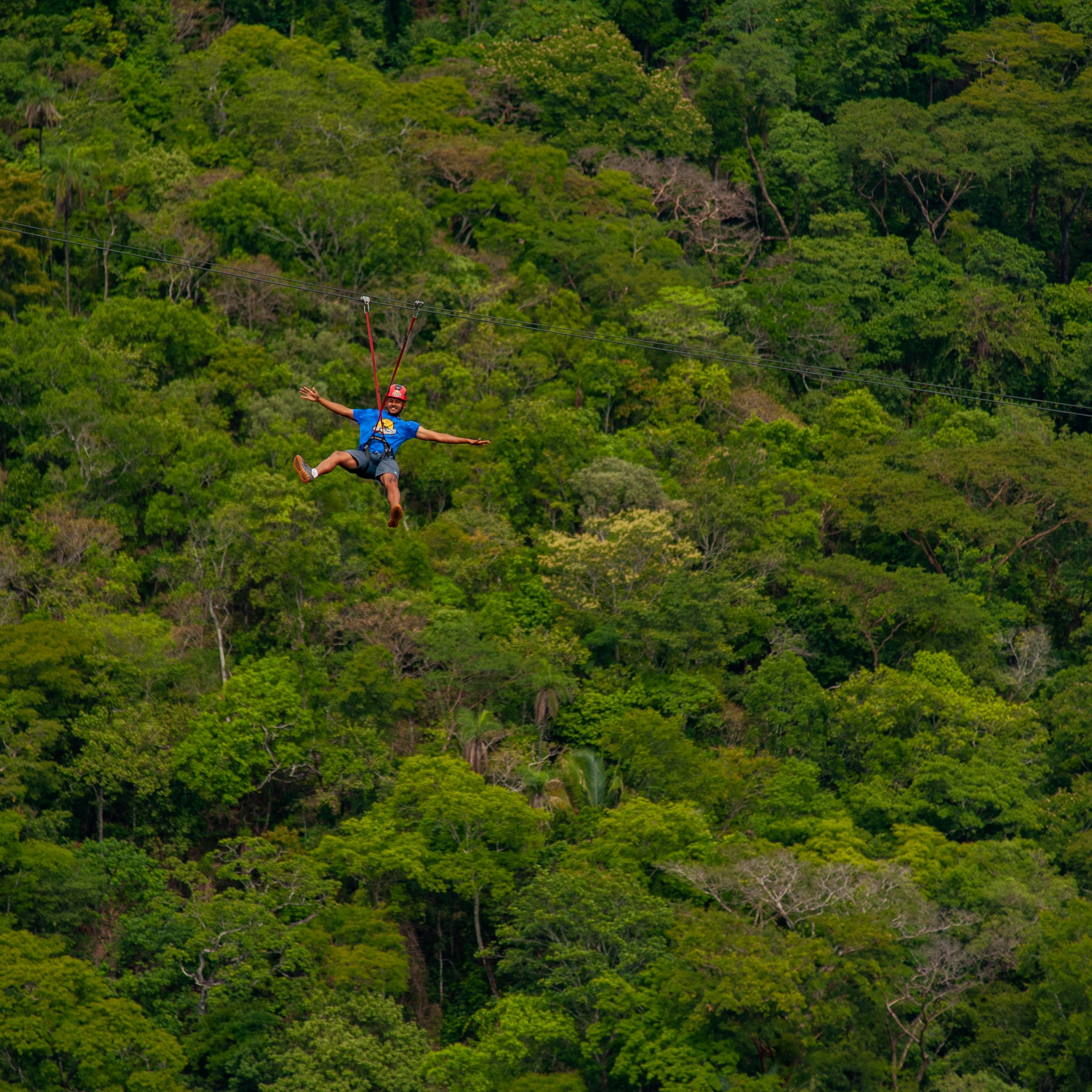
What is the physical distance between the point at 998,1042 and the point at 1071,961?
1.52m

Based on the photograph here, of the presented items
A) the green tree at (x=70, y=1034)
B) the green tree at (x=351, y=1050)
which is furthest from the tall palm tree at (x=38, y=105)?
the green tree at (x=351, y=1050)

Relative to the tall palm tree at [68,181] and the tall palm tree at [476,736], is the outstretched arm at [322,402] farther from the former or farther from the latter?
the tall palm tree at [68,181]

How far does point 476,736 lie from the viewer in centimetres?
3253

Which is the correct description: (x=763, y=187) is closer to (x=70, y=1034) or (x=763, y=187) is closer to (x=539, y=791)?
(x=539, y=791)

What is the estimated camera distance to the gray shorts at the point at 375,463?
19219 mm

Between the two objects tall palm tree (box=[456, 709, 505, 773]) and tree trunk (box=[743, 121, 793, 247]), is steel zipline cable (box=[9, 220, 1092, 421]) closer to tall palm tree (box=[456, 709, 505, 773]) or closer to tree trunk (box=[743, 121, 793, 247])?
tree trunk (box=[743, 121, 793, 247])

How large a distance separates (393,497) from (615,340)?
1775 cm

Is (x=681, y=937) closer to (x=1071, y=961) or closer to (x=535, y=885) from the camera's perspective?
(x=535, y=885)

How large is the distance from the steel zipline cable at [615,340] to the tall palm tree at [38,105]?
14.8 ft

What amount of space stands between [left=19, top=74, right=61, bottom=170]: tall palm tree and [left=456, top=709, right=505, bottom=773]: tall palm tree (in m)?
19.1

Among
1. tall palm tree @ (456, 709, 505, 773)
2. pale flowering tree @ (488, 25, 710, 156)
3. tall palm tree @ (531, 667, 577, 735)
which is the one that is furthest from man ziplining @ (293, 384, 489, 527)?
pale flowering tree @ (488, 25, 710, 156)

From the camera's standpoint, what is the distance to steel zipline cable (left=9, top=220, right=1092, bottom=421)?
38.5 metres

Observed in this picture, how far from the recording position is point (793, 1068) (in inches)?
1120

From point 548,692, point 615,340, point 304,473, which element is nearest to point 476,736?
→ point 548,692
